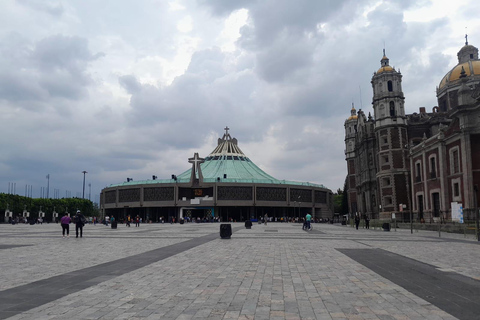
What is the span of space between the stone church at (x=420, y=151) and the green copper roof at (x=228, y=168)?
2231cm

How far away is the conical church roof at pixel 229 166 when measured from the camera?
96875mm

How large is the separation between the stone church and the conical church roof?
2326 cm

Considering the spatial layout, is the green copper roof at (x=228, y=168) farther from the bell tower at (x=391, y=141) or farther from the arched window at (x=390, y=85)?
the arched window at (x=390, y=85)

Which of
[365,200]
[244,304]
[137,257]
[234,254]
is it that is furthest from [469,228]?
[365,200]

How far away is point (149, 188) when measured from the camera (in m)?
94.2

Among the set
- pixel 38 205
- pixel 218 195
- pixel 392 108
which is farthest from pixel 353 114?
pixel 38 205

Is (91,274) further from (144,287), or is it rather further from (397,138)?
(397,138)

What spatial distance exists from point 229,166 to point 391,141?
1862 inches

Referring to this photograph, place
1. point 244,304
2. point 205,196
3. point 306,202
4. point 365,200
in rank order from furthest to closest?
point 306,202, point 205,196, point 365,200, point 244,304

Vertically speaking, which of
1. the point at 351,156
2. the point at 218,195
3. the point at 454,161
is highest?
the point at 351,156

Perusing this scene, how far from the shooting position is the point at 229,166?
334ft

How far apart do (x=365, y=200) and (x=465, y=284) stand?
237 feet

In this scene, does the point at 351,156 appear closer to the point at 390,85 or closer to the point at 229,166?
the point at 229,166

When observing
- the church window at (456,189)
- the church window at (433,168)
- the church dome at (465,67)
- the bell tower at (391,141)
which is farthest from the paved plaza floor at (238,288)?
the church dome at (465,67)
